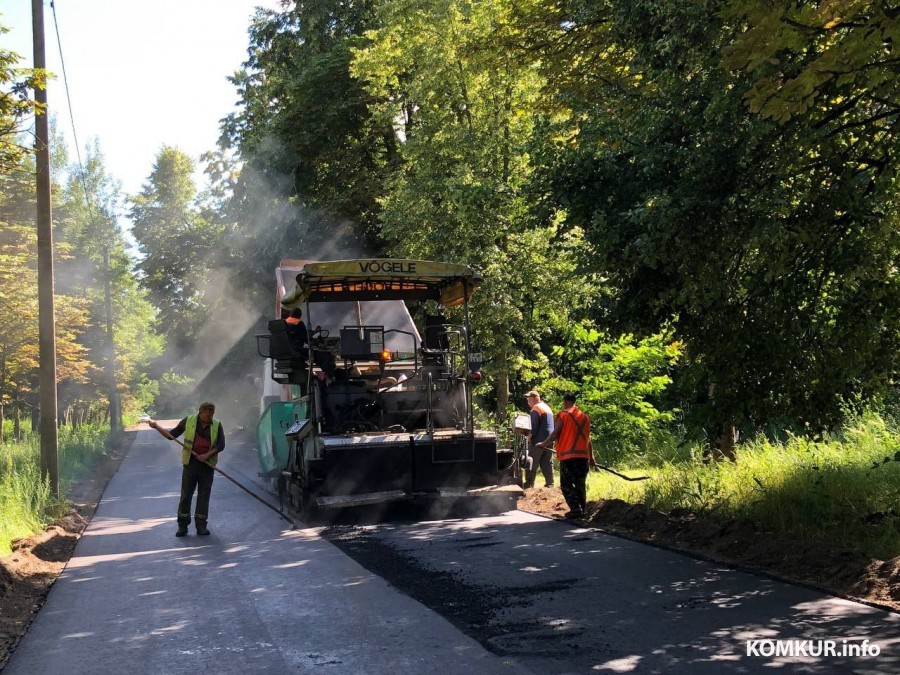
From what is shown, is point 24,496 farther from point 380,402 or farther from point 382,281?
point 382,281

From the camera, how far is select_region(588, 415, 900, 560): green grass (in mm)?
9047

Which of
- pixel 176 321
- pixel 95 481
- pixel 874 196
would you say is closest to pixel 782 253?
pixel 874 196

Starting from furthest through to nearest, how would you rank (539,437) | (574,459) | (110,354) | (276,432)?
(110,354), (276,432), (539,437), (574,459)

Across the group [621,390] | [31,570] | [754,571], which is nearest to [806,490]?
[754,571]

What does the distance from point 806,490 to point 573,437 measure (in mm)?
3554

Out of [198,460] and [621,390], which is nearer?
[198,460]

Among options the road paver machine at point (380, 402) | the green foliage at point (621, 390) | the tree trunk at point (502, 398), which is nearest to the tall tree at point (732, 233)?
the road paver machine at point (380, 402)

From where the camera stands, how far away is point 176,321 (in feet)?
153

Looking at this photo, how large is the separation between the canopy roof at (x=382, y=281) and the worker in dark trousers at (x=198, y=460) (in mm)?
2193

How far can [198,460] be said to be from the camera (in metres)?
13.0

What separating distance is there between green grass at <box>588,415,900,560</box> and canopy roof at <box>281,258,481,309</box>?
3.81m

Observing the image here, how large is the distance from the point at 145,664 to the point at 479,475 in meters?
7.28

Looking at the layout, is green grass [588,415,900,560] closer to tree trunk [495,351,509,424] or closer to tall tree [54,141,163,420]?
tree trunk [495,351,509,424]

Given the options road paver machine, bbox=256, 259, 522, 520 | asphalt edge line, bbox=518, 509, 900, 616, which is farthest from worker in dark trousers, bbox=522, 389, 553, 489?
asphalt edge line, bbox=518, 509, 900, 616
